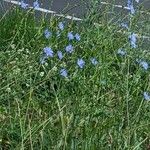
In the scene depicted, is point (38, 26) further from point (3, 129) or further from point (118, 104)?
point (3, 129)

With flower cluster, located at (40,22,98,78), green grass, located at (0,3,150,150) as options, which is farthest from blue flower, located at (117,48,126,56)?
flower cluster, located at (40,22,98,78)

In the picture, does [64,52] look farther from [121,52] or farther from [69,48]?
[121,52]

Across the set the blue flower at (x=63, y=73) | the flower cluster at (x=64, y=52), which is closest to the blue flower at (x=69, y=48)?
the flower cluster at (x=64, y=52)

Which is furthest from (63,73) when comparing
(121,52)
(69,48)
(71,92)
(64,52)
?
(121,52)

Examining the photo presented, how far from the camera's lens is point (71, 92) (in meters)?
4.72

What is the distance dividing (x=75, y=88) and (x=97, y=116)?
2.03 feet

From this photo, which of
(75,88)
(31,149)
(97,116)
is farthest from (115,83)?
(31,149)

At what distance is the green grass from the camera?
380cm

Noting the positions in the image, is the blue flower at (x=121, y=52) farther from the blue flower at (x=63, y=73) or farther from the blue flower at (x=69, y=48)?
the blue flower at (x=63, y=73)

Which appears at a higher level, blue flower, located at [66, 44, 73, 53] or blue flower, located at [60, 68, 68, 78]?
blue flower, located at [66, 44, 73, 53]

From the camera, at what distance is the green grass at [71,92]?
3803 millimetres

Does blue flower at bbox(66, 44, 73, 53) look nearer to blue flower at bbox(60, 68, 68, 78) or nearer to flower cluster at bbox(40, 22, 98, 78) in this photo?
flower cluster at bbox(40, 22, 98, 78)

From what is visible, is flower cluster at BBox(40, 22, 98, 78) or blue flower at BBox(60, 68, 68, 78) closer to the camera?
blue flower at BBox(60, 68, 68, 78)

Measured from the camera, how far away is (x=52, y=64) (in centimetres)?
502
